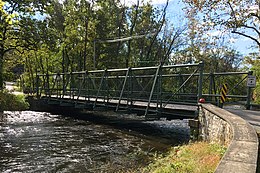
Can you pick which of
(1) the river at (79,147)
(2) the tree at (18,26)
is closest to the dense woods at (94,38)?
(2) the tree at (18,26)

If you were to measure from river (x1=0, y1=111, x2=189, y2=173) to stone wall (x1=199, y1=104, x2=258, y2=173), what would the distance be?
2043 mm

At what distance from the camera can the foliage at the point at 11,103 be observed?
64.3 feet

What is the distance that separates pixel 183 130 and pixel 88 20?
19297 mm

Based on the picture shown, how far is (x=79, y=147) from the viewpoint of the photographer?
979 centimetres

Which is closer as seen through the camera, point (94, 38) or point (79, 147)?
point (79, 147)

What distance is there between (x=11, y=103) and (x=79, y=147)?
1253 cm

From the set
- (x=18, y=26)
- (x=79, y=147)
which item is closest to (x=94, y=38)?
(x=18, y=26)

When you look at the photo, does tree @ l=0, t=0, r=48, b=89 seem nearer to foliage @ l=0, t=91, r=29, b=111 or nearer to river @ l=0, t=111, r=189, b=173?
foliage @ l=0, t=91, r=29, b=111

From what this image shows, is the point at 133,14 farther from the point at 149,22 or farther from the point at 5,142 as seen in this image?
the point at 5,142

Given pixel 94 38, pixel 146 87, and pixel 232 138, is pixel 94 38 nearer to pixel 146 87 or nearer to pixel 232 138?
pixel 146 87

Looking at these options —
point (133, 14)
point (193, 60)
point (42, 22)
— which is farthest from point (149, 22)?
point (42, 22)

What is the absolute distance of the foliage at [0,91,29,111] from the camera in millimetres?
19609

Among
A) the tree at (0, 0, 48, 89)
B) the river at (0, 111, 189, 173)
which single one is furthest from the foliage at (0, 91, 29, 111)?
the river at (0, 111, 189, 173)

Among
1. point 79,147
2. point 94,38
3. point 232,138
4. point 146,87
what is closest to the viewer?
point 232,138
